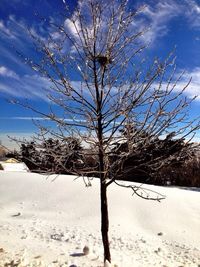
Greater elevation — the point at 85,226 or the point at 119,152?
the point at 119,152

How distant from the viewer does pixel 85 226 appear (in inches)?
275

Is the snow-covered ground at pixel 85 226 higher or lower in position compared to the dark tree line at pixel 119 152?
lower

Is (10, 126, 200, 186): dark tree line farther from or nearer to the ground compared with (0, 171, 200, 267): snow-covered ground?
farther from the ground

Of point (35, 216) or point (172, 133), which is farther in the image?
point (35, 216)

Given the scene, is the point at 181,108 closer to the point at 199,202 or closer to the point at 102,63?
the point at 102,63

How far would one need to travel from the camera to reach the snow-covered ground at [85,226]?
17.7 ft

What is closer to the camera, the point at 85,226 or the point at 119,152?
the point at 119,152

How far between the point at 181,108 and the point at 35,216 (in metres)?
4.59

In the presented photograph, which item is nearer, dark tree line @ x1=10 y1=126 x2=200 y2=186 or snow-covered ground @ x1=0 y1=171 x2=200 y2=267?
dark tree line @ x1=10 y1=126 x2=200 y2=186

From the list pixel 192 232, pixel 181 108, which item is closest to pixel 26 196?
pixel 192 232

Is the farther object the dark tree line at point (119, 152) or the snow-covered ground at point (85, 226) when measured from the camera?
the snow-covered ground at point (85, 226)

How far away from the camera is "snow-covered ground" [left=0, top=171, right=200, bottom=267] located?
5.39 m

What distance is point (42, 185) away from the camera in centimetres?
953

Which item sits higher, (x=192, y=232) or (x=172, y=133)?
(x=172, y=133)
